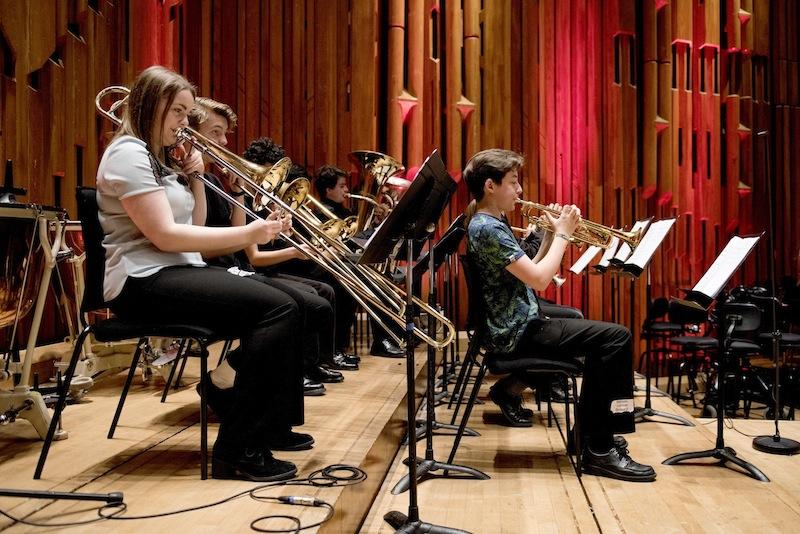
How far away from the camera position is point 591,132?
6.44 m

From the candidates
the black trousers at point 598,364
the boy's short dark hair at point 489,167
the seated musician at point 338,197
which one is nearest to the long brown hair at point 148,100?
the boy's short dark hair at point 489,167

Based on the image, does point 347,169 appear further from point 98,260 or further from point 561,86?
point 98,260

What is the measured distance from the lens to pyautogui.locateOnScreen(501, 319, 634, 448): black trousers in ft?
8.99

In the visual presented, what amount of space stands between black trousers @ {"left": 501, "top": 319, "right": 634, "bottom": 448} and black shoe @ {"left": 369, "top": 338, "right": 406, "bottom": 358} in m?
2.08

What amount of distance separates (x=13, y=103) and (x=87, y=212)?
5.35 feet

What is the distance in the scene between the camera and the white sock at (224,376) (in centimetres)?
235

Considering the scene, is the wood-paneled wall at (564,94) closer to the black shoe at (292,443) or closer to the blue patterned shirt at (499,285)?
the blue patterned shirt at (499,285)

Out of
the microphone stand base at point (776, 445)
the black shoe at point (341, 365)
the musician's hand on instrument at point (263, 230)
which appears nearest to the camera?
the musician's hand on instrument at point (263, 230)

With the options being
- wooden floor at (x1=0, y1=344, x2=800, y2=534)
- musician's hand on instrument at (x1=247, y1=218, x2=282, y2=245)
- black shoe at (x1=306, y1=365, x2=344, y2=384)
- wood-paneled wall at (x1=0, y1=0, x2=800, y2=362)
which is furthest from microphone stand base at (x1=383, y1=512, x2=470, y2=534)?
wood-paneled wall at (x1=0, y1=0, x2=800, y2=362)

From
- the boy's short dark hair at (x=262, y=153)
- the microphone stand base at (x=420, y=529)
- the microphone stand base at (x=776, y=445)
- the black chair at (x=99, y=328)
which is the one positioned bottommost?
the microphone stand base at (x=776, y=445)

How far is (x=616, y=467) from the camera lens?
108 inches

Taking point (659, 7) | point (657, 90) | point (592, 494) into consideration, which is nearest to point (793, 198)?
point (657, 90)

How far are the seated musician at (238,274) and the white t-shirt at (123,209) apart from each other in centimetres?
38

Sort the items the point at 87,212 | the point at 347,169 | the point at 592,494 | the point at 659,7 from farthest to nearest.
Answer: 1. the point at 659,7
2. the point at 347,169
3. the point at 592,494
4. the point at 87,212
